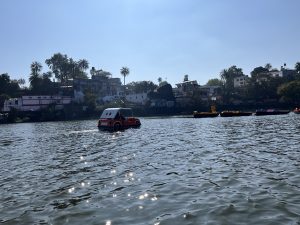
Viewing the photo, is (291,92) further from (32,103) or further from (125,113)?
(32,103)

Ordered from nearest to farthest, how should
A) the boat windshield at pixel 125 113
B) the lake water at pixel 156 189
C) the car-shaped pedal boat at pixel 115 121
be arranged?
the lake water at pixel 156 189
the car-shaped pedal boat at pixel 115 121
the boat windshield at pixel 125 113

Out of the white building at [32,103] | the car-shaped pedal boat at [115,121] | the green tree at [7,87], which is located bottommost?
the car-shaped pedal boat at [115,121]

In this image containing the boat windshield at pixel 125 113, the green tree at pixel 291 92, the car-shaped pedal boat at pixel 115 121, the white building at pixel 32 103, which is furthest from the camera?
the green tree at pixel 291 92

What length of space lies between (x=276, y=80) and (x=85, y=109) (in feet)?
279

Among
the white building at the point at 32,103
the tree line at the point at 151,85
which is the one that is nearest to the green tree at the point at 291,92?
the tree line at the point at 151,85

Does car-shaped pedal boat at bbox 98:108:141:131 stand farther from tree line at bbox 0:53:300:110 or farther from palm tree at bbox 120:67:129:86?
palm tree at bbox 120:67:129:86

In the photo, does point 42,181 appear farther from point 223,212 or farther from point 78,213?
point 223,212

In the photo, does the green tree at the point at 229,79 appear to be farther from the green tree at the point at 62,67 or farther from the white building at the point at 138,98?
the green tree at the point at 62,67

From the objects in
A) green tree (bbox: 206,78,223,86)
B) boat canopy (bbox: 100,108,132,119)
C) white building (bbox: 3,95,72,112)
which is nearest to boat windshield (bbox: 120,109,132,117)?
boat canopy (bbox: 100,108,132,119)

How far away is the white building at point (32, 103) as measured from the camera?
381 feet

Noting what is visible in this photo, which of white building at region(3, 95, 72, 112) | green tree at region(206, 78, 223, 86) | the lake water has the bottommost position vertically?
the lake water

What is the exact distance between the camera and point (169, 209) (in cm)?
927

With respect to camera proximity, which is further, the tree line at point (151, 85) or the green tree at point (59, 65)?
the green tree at point (59, 65)

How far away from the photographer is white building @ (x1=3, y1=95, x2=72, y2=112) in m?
116
